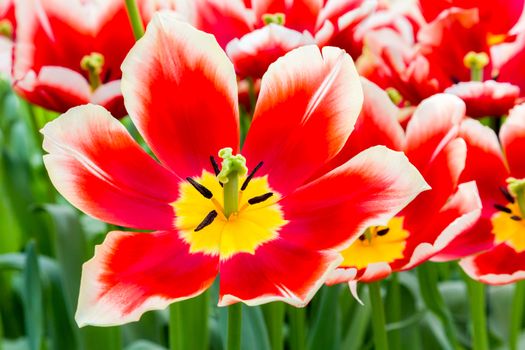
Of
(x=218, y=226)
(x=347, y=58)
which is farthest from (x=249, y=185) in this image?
(x=347, y=58)

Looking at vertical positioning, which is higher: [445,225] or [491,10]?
[491,10]

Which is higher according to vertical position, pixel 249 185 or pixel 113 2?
pixel 113 2

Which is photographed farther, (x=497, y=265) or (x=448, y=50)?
(x=448, y=50)

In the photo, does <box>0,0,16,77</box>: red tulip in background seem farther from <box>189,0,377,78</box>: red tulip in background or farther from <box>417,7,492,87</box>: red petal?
<box>417,7,492,87</box>: red petal

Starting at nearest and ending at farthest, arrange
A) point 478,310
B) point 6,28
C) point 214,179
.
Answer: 1. point 214,179
2. point 478,310
3. point 6,28

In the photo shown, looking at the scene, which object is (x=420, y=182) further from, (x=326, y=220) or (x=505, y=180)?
(x=505, y=180)

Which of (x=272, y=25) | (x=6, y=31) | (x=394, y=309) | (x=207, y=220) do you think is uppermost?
(x=6, y=31)

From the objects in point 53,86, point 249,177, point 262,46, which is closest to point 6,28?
point 53,86

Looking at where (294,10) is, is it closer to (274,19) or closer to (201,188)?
(274,19)
